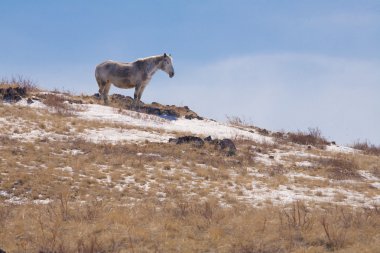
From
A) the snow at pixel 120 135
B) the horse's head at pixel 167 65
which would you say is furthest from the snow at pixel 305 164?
the horse's head at pixel 167 65

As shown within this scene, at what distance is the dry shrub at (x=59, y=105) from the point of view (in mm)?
24703

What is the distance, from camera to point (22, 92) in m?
26.8

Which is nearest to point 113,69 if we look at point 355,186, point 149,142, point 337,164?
point 149,142

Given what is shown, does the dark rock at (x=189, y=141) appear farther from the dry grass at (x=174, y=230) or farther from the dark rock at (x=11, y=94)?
the dark rock at (x=11, y=94)

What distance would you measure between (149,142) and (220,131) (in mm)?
7613

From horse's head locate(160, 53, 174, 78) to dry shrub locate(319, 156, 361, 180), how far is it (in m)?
12.9

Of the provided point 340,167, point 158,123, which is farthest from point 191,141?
point 340,167

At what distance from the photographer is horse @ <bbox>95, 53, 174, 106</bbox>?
29.2m

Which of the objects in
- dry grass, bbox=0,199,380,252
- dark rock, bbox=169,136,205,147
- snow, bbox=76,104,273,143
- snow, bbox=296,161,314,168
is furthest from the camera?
snow, bbox=76,104,273,143

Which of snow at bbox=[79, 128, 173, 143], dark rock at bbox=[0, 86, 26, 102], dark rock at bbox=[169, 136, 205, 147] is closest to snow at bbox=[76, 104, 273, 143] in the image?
snow at bbox=[79, 128, 173, 143]

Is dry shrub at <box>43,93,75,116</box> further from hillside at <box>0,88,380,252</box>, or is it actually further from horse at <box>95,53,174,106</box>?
horse at <box>95,53,174,106</box>

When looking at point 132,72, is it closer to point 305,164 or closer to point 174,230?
point 305,164

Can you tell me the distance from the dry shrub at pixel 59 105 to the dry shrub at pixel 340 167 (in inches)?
513

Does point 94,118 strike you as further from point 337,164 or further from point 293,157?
point 337,164
